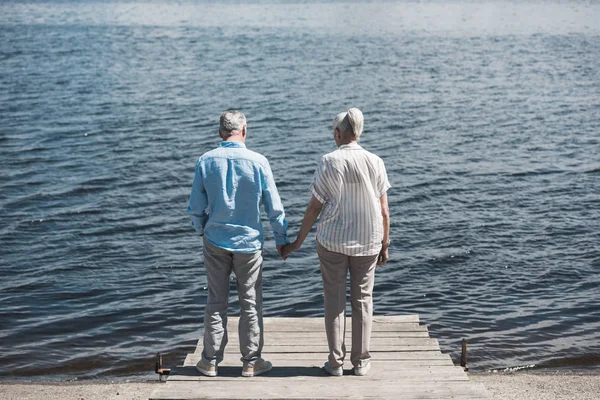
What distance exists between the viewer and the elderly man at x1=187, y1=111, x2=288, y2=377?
19.3ft

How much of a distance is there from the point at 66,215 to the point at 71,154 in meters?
4.69

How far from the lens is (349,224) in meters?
5.90

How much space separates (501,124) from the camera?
2280 cm

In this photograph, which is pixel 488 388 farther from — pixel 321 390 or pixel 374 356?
pixel 321 390

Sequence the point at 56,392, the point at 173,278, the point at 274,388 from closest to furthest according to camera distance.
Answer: the point at 274,388 < the point at 56,392 < the point at 173,278

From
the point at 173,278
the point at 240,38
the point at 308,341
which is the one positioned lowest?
the point at 173,278

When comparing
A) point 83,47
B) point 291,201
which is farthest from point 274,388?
point 83,47

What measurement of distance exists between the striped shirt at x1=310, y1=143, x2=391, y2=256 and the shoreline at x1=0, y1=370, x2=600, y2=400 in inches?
107

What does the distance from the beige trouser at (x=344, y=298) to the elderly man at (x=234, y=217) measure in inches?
16.3

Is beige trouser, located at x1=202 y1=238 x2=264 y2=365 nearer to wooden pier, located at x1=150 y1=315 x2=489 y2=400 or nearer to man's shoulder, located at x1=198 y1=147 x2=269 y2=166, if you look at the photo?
wooden pier, located at x1=150 y1=315 x2=489 y2=400

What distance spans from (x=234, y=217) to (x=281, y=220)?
1.16 feet

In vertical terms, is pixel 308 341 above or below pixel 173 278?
above

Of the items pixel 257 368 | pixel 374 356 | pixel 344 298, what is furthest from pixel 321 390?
pixel 374 356

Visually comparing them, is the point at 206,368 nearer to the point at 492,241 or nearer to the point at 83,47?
the point at 492,241
